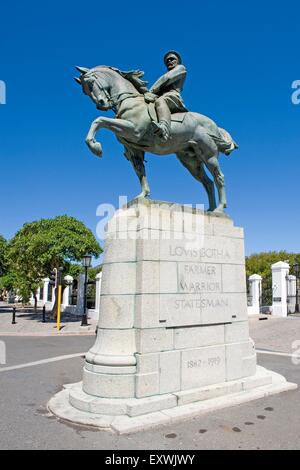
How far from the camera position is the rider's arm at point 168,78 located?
6.85m

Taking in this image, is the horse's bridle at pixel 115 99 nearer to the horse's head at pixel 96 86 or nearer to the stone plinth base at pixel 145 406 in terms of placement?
the horse's head at pixel 96 86

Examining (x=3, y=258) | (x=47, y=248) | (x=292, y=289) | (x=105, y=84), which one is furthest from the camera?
(x=3, y=258)

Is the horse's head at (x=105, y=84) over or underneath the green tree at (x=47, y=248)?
over

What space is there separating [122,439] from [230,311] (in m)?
3.17

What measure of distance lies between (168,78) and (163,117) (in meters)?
1.03

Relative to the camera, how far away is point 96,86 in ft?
20.6

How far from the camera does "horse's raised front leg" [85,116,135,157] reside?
19.3 feet

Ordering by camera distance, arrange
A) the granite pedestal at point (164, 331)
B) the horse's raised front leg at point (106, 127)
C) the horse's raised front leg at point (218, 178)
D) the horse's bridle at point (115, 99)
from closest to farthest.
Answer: the granite pedestal at point (164, 331) < the horse's raised front leg at point (106, 127) < the horse's bridle at point (115, 99) < the horse's raised front leg at point (218, 178)

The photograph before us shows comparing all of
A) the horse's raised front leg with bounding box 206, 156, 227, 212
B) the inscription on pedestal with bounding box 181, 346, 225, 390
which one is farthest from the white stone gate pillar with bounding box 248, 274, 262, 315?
the inscription on pedestal with bounding box 181, 346, 225, 390

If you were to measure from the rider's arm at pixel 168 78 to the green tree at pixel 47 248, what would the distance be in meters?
15.7

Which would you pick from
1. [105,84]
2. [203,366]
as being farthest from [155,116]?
[203,366]

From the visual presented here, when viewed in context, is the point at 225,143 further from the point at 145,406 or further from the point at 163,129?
the point at 145,406

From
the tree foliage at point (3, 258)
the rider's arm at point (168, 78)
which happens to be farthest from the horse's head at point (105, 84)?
the tree foliage at point (3, 258)
